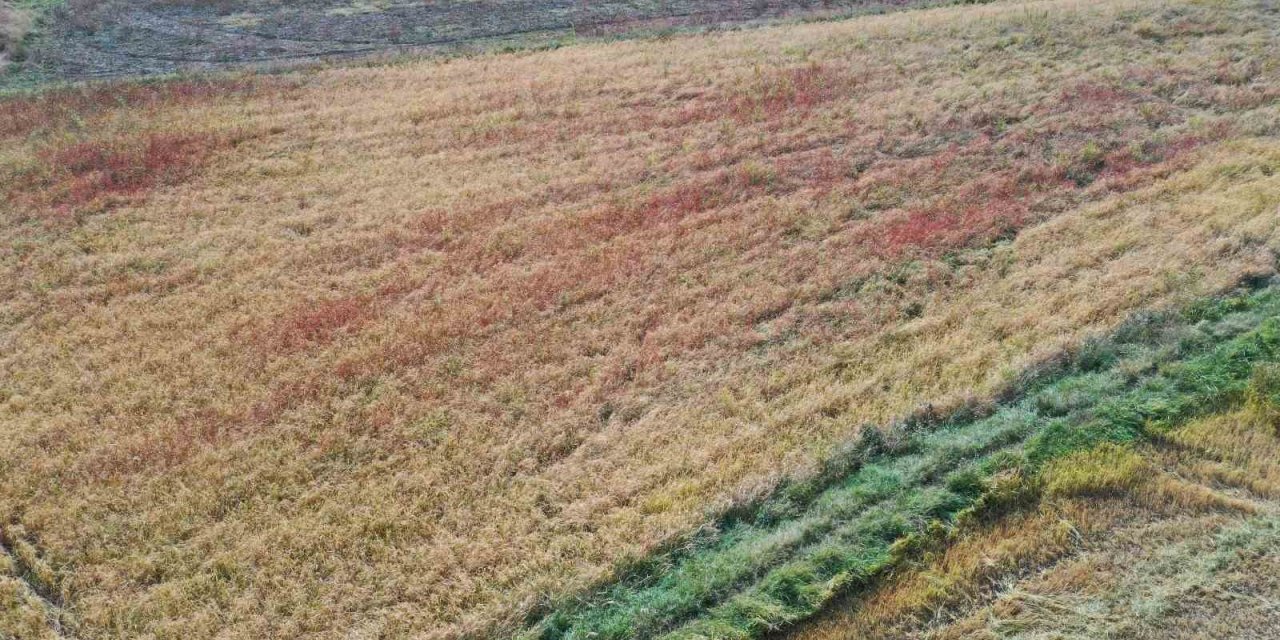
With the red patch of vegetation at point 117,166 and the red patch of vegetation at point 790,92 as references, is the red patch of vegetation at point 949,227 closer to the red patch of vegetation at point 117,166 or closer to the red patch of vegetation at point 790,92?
the red patch of vegetation at point 790,92

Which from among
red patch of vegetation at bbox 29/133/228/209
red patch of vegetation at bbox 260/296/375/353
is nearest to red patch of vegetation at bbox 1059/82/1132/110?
red patch of vegetation at bbox 260/296/375/353

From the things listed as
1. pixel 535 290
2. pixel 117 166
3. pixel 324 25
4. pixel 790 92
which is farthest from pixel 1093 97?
pixel 324 25

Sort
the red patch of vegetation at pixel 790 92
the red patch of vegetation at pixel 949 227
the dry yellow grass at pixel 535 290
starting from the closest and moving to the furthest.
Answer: the dry yellow grass at pixel 535 290
the red patch of vegetation at pixel 949 227
the red patch of vegetation at pixel 790 92

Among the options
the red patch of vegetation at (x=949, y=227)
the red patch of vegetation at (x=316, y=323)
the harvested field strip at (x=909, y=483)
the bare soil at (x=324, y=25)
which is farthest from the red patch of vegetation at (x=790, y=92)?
the red patch of vegetation at (x=316, y=323)

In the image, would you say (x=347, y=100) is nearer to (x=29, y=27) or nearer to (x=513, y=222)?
(x=513, y=222)

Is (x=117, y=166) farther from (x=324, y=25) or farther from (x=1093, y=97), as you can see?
(x=1093, y=97)
